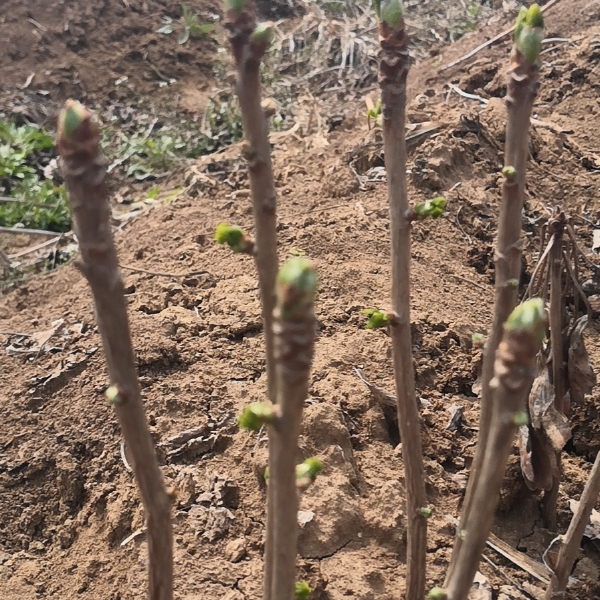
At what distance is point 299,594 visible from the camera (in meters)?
1.03

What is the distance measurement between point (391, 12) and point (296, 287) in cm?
54

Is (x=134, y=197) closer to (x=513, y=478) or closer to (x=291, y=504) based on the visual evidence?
(x=513, y=478)

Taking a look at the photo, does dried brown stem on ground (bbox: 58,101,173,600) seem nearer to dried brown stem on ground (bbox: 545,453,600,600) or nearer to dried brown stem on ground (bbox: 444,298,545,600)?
dried brown stem on ground (bbox: 444,298,545,600)

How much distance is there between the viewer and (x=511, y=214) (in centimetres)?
103

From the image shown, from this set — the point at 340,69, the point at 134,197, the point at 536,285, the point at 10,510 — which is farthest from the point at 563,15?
the point at 10,510

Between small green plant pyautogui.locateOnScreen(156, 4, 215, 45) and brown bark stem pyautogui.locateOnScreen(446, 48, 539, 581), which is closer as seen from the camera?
brown bark stem pyautogui.locateOnScreen(446, 48, 539, 581)

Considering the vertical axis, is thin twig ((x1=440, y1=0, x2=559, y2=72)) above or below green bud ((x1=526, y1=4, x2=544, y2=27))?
above

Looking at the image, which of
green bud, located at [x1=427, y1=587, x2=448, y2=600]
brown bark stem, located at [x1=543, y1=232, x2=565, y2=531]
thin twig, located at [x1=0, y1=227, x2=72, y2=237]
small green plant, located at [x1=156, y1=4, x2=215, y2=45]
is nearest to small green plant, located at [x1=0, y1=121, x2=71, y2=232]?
thin twig, located at [x1=0, y1=227, x2=72, y2=237]

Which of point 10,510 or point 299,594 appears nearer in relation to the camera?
point 299,594

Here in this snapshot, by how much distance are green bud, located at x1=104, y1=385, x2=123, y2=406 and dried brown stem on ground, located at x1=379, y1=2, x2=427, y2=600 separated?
1.71ft

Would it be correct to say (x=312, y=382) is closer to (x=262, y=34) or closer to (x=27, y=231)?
(x=262, y=34)

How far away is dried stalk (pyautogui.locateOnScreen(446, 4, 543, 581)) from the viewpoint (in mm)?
906

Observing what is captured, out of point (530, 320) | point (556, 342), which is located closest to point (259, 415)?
point (530, 320)

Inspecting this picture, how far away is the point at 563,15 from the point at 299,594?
449 cm
